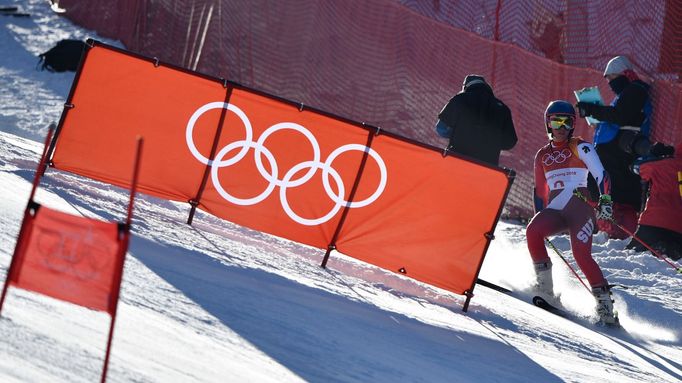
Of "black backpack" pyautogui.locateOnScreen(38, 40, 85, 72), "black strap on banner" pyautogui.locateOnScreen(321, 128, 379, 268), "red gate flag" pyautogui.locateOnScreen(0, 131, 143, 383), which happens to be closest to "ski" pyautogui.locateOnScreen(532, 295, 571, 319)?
"black strap on banner" pyautogui.locateOnScreen(321, 128, 379, 268)

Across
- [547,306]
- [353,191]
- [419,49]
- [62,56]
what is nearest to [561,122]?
[547,306]

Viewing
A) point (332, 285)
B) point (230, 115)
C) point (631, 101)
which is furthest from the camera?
point (631, 101)

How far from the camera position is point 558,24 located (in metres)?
15.4

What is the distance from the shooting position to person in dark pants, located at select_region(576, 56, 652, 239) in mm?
12586

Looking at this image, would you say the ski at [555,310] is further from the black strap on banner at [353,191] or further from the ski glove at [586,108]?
the ski glove at [586,108]

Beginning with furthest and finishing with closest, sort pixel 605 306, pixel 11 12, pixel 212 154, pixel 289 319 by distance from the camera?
pixel 11 12
pixel 605 306
pixel 212 154
pixel 289 319

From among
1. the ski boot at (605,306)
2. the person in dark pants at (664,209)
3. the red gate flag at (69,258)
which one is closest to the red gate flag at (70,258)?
the red gate flag at (69,258)

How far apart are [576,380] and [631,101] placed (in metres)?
5.63

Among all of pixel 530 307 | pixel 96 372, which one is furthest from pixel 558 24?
pixel 96 372

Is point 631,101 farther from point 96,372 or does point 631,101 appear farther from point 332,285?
point 96,372

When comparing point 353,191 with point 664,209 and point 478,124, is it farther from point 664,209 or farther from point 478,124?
point 664,209

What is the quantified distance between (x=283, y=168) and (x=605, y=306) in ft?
9.75

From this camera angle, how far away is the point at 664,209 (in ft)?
40.3

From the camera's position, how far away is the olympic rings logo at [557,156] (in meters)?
10.4
